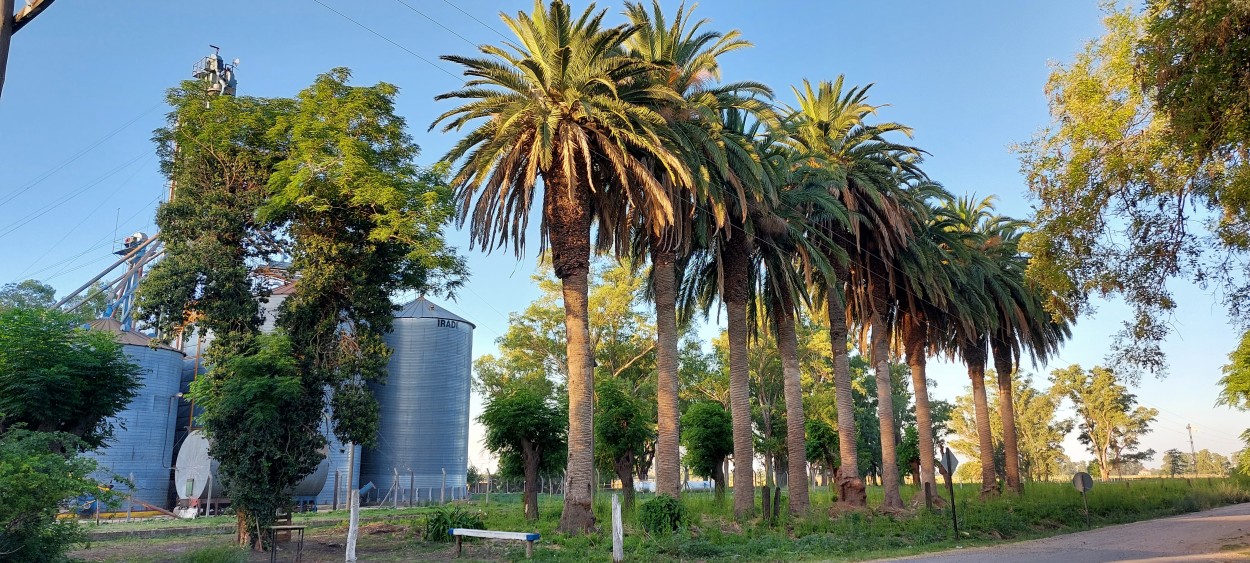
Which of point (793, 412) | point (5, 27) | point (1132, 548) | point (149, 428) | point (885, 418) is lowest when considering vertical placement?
point (1132, 548)

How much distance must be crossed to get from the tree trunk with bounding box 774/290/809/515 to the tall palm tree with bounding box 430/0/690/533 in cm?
930

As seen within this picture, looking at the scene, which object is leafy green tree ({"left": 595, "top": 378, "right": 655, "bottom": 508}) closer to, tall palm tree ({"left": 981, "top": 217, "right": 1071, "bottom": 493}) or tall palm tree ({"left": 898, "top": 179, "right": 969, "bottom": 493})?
tall palm tree ({"left": 898, "top": 179, "right": 969, "bottom": 493})

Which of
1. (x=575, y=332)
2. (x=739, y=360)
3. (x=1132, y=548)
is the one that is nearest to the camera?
(x=1132, y=548)

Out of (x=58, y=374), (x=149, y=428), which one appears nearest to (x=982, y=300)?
(x=58, y=374)

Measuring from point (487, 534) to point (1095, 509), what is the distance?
1235 inches

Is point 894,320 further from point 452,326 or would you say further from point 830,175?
point 452,326

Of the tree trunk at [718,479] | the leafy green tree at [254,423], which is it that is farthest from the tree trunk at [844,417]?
the leafy green tree at [254,423]

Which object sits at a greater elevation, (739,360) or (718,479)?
(739,360)

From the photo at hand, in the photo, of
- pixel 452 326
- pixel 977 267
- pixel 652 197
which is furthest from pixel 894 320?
pixel 452 326

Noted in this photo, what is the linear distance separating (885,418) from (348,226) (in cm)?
2159

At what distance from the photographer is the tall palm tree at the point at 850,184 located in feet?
101

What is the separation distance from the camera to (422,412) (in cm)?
5556

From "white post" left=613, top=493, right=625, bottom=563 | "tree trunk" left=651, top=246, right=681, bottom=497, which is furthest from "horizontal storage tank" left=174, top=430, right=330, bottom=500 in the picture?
"white post" left=613, top=493, right=625, bottom=563

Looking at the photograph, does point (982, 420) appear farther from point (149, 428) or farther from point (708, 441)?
point (149, 428)
